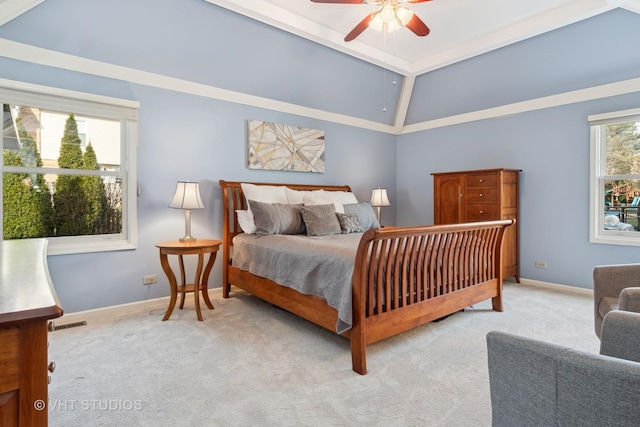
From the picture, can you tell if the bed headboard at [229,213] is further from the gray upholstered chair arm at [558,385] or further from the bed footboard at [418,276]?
the gray upholstered chair arm at [558,385]

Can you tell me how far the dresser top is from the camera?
0.70 meters

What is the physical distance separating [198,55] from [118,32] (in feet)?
2.44

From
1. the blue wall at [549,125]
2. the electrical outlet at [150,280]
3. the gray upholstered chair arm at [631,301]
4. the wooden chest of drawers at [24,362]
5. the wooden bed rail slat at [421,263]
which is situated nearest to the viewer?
the wooden chest of drawers at [24,362]

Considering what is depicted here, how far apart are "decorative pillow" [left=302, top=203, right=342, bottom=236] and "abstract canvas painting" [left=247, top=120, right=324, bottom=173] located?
39.0 inches

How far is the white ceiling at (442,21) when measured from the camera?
3.31 meters

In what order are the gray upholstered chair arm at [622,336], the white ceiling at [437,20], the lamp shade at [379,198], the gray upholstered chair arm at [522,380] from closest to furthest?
1. the gray upholstered chair arm at [522,380]
2. the gray upholstered chair arm at [622,336]
3. the white ceiling at [437,20]
4. the lamp shade at [379,198]

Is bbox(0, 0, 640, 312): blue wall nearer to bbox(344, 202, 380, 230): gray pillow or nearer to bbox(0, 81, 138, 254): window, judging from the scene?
bbox(0, 81, 138, 254): window

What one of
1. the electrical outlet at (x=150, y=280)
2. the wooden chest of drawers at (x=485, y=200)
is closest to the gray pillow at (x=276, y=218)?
the electrical outlet at (x=150, y=280)

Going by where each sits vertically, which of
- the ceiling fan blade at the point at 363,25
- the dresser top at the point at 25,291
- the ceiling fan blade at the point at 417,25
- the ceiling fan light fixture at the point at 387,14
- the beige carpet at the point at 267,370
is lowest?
the beige carpet at the point at 267,370

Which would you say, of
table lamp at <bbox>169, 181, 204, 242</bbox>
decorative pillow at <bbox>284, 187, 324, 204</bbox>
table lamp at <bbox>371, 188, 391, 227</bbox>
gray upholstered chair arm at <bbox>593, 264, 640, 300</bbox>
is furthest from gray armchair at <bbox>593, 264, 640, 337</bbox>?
table lamp at <bbox>169, 181, 204, 242</bbox>

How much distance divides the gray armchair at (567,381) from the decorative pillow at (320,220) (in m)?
2.67

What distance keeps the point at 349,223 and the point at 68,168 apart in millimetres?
2932

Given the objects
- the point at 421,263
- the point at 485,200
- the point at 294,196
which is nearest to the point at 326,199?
the point at 294,196

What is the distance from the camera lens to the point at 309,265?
251cm
